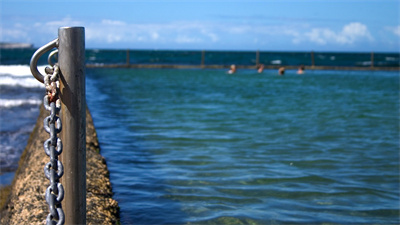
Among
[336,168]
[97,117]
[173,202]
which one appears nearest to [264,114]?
[97,117]

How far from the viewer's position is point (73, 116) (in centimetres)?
177

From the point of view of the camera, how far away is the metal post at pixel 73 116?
174 cm

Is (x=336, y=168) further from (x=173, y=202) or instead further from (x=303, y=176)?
(x=173, y=202)

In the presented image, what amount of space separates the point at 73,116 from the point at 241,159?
532 cm


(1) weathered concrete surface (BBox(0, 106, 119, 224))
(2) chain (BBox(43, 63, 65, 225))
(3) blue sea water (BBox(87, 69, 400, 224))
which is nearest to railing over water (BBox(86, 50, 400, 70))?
(3) blue sea water (BBox(87, 69, 400, 224))

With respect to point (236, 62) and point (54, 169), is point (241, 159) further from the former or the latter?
point (236, 62)

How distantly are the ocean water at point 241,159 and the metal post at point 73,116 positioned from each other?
2469 millimetres

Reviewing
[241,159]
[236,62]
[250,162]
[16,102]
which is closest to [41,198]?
[250,162]

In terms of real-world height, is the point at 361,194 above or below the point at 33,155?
below

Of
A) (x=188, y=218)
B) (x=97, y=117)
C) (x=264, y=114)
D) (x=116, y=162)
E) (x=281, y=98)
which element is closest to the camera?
(x=188, y=218)

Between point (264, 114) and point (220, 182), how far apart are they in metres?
6.72

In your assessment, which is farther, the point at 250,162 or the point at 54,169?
the point at 250,162

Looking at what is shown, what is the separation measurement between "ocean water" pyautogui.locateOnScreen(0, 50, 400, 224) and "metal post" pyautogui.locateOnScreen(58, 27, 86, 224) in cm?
247

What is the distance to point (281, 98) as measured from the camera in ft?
53.3
